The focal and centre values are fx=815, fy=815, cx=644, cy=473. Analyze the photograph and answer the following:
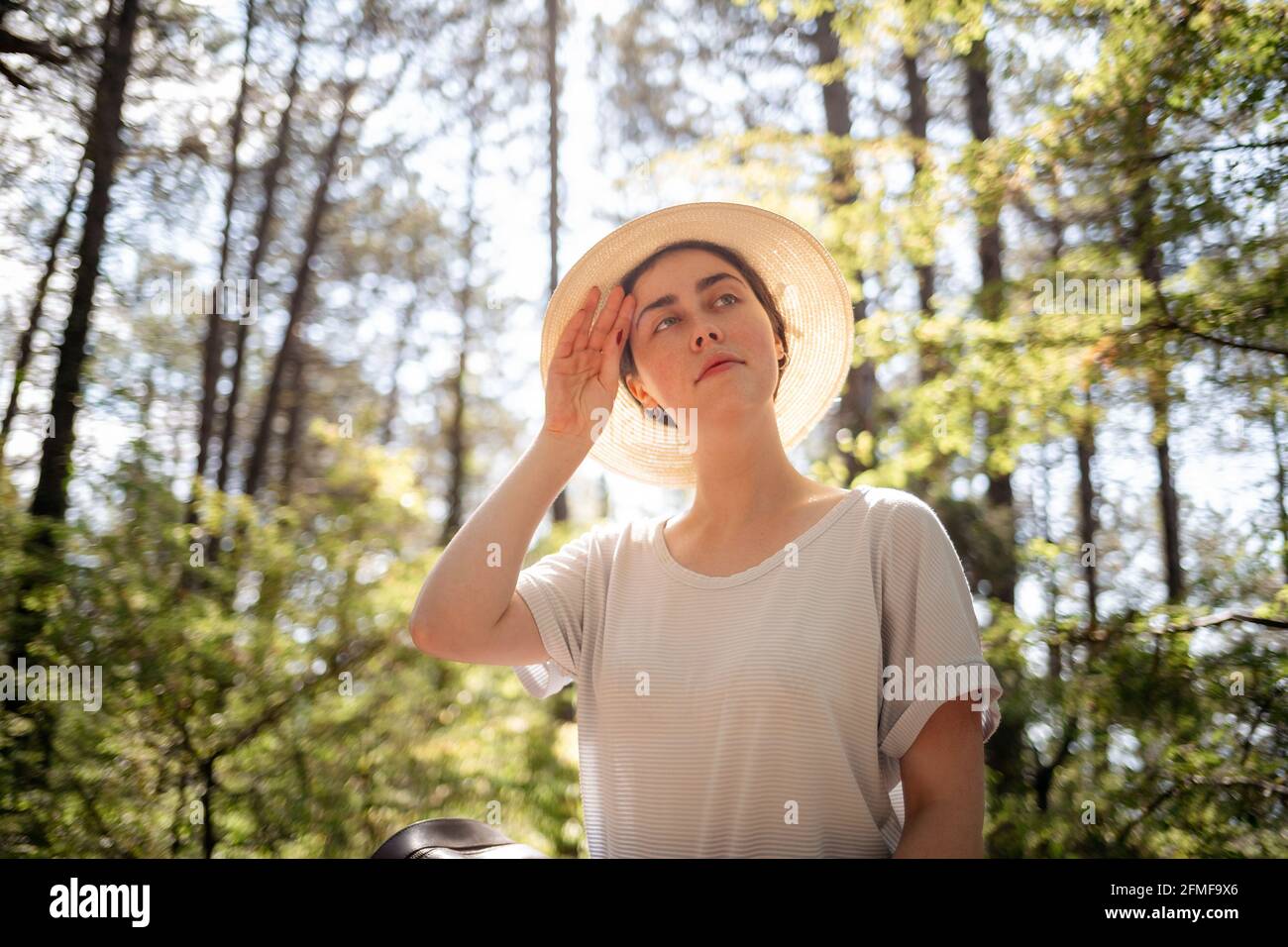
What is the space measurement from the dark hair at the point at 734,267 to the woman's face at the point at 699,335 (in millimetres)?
25

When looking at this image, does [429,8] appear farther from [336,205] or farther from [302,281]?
[302,281]

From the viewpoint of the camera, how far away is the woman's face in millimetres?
1786

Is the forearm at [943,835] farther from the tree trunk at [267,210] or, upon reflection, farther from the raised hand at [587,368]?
the tree trunk at [267,210]

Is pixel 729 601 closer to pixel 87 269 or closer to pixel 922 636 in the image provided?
pixel 922 636

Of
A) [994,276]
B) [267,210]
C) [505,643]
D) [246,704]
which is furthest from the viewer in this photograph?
[267,210]

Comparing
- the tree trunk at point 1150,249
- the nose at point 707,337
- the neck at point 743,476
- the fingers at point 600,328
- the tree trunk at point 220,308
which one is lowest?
the neck at point 743,476

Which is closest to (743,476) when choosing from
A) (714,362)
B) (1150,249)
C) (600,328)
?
(714,362)

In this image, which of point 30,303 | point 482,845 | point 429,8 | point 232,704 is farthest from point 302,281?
point 482,845

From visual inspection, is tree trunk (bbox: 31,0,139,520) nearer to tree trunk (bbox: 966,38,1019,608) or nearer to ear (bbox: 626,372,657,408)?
ear (bbox: 626,372,657,408)

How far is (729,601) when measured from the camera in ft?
5.33

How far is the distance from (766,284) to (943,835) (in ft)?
4.41

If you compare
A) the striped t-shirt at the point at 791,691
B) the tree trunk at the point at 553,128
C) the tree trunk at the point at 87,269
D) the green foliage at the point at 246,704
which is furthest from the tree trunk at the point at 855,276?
the tree trunk at the point at 87,269

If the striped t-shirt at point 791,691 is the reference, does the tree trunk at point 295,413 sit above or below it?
above

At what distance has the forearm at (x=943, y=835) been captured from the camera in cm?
136
